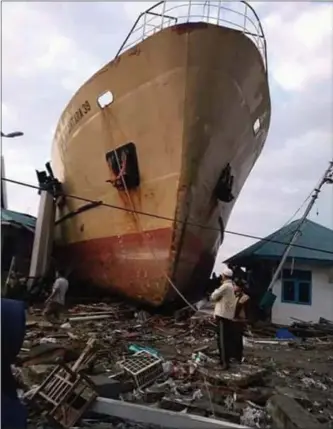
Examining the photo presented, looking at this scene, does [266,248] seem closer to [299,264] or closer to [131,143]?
[299,264]

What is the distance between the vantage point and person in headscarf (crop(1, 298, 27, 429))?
117 inches

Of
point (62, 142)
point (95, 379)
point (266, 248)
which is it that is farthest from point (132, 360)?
point (266, 248)

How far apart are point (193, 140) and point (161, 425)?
18.7ft

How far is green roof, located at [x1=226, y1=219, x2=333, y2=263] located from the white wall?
0.35m

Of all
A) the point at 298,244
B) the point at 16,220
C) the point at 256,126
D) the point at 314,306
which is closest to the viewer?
the point at 256,126

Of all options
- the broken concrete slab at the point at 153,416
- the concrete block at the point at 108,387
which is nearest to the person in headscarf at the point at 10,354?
the broken concrete slab at the point at 153,416

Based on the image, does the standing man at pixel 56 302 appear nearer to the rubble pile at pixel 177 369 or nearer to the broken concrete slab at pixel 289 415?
the rubble pile at pixel 177 369

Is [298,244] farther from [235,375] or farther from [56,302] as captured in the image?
[235,375]

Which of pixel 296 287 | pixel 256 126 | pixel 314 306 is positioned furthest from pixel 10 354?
pixel 296 287

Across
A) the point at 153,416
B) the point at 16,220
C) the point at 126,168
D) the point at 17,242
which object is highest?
the point at 126,168

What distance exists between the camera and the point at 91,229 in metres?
10.6

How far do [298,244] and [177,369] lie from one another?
887 cm

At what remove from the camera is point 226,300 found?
5957mm

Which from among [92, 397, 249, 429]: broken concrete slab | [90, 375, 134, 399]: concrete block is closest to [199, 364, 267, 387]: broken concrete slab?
[90, 375, 134, 399]: concrete block
